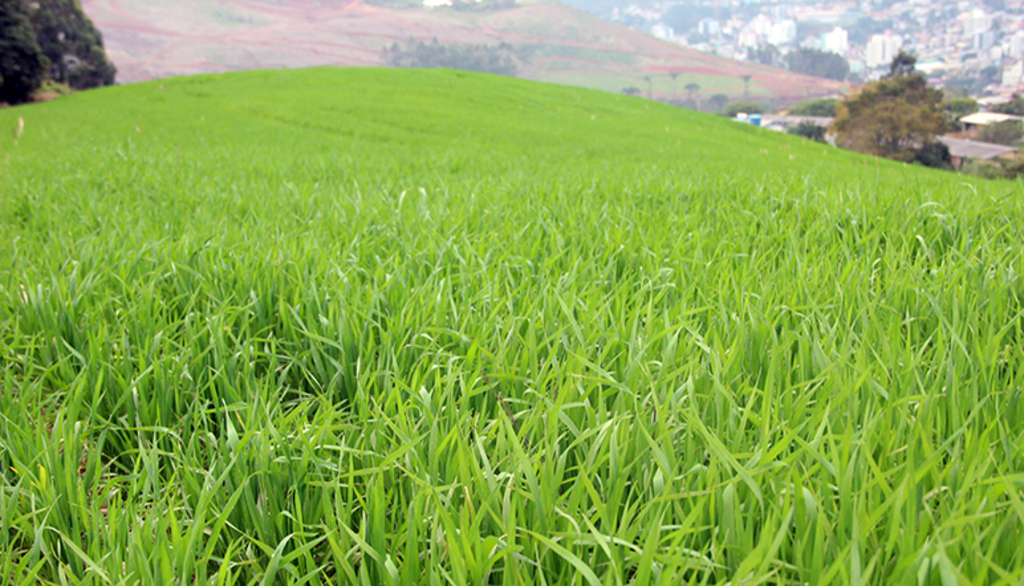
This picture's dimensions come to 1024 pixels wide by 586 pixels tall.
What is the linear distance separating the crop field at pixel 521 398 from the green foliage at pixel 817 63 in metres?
209

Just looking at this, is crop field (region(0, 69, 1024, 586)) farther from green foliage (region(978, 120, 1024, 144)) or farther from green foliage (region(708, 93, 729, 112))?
green foliage (region(708, 93, 729, 112))

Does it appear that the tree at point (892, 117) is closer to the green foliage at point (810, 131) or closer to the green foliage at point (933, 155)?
the green foliage at point (933, 155)

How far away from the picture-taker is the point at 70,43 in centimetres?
4912

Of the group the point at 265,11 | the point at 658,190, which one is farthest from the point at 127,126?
the point at 265,11

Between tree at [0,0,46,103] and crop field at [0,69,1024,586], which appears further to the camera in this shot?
tree at [0,0,46,103]

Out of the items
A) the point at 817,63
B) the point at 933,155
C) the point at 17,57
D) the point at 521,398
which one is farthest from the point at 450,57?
the point at 521,398

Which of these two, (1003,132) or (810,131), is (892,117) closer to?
(810,131)

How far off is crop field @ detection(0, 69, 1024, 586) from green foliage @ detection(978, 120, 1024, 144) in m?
114

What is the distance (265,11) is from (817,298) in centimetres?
23434

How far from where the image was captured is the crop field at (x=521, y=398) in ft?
2.68

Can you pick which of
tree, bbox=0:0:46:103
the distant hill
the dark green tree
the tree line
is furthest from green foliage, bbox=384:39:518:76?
tree, bbox=0:0:46:103

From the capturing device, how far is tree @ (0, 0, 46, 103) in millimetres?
38000

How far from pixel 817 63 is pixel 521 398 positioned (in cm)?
21390

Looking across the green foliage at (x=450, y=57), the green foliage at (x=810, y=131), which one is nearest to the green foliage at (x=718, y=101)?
the green foliage at (x=450, y=57)
